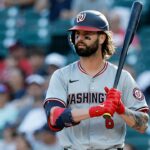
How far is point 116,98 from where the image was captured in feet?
17.3

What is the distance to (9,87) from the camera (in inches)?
408

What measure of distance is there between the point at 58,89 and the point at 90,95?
0.76 ft

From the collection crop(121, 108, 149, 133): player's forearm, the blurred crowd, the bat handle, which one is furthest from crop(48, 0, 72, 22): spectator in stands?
the bat handle

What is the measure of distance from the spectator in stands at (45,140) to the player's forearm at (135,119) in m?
3.16

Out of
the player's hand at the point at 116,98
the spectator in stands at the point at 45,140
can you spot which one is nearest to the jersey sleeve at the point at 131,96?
the player's hand at the point at 116,98

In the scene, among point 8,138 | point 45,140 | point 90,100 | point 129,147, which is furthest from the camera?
point 8,138

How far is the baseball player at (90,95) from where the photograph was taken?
5520 mm

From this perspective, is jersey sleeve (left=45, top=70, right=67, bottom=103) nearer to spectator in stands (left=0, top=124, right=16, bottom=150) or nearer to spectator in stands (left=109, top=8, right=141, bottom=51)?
spectator in stands (left=0, top=124, right=16, bottom=150)

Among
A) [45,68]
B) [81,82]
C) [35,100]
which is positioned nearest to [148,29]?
[45,68]

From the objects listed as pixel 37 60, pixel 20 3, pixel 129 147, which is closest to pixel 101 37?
pixel 129 147

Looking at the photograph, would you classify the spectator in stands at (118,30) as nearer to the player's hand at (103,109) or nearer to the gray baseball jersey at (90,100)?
the gray baseball jersey at (90,100)

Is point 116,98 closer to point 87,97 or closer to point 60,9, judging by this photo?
point 87,97

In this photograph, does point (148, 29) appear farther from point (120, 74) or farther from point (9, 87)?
point (120, 74)

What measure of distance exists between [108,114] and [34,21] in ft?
23.9
